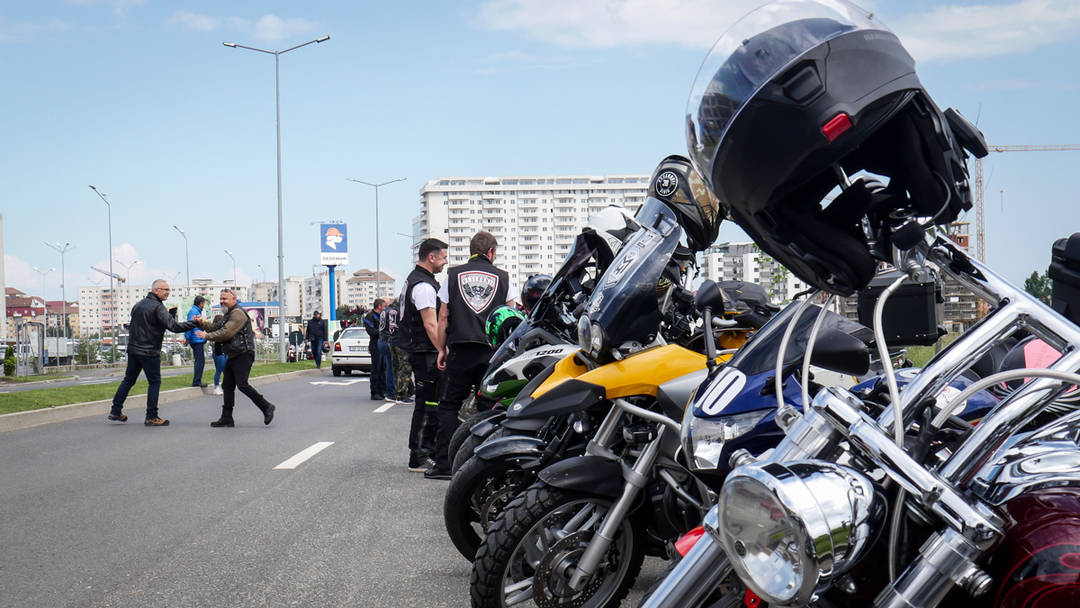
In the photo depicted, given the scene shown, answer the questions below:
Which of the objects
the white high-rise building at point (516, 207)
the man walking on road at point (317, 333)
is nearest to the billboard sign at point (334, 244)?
the man walking on road at point (317, 333)

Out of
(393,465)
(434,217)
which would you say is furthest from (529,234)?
(393,465)

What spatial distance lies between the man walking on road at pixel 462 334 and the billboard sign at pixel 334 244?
49.5 m

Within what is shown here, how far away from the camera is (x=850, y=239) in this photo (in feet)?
5.22

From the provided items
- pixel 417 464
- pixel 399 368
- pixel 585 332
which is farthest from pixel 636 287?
pixel 399 368

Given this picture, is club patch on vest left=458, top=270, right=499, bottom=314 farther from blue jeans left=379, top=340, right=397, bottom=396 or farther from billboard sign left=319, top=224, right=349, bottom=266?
billboard sign left=319, top=224, right=349, bottom=266

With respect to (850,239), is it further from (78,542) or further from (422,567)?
(78,542)

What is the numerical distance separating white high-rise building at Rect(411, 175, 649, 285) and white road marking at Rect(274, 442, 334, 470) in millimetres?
111141

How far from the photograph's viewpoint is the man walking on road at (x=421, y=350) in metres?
7.96

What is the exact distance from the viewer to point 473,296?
7398 mm

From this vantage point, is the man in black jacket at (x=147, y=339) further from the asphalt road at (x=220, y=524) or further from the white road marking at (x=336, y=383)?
the white road marking at (x=336, y=383)

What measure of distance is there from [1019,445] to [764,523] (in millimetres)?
481

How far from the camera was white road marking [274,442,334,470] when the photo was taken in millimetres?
8320

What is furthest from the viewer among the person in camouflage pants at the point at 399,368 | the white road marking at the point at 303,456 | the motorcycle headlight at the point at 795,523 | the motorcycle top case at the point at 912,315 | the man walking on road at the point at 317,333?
the man walking on road at the point at 317,333

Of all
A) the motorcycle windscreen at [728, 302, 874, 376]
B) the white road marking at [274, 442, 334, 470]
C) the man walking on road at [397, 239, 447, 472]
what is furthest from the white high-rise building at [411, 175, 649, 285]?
the motorcycle windscreen at [728, 302, 874, 376]
